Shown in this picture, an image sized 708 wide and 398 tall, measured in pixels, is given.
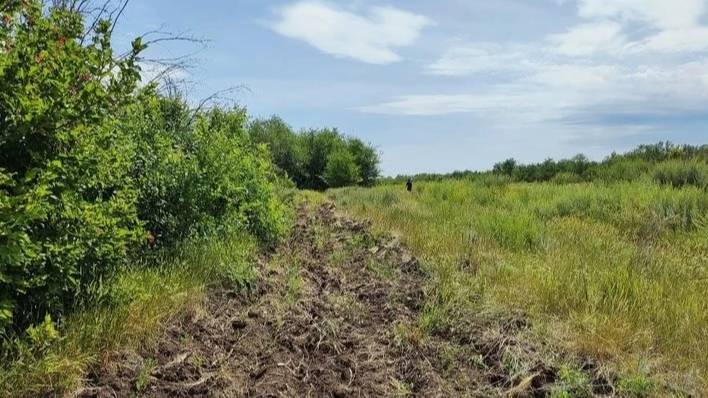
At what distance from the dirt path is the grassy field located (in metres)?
0.38

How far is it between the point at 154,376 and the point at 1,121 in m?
1.90

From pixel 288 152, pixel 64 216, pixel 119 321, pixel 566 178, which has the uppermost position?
pixel 288 152

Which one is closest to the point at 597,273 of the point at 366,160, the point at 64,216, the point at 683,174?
the point at 64,216

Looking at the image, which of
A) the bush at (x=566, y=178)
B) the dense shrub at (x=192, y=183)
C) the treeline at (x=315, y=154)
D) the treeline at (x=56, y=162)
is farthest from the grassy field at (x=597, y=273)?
the treeline at (x=315, y=154)

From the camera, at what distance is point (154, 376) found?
3.71 metres

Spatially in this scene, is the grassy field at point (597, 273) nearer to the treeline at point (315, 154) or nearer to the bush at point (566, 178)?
the bush at point (566, 178)

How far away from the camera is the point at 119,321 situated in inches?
158

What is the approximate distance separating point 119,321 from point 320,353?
1.56 metres

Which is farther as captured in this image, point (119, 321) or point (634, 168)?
point (634, 168)

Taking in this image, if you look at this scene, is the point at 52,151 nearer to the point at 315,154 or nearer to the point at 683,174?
the point at 683,174

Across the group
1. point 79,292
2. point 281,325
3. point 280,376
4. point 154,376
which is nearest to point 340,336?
point 281,325

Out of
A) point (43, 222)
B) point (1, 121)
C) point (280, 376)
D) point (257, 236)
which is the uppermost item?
point (1, 121)

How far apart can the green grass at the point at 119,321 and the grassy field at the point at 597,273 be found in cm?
220

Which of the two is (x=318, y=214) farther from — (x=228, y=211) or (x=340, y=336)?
(x=340, y=336)
